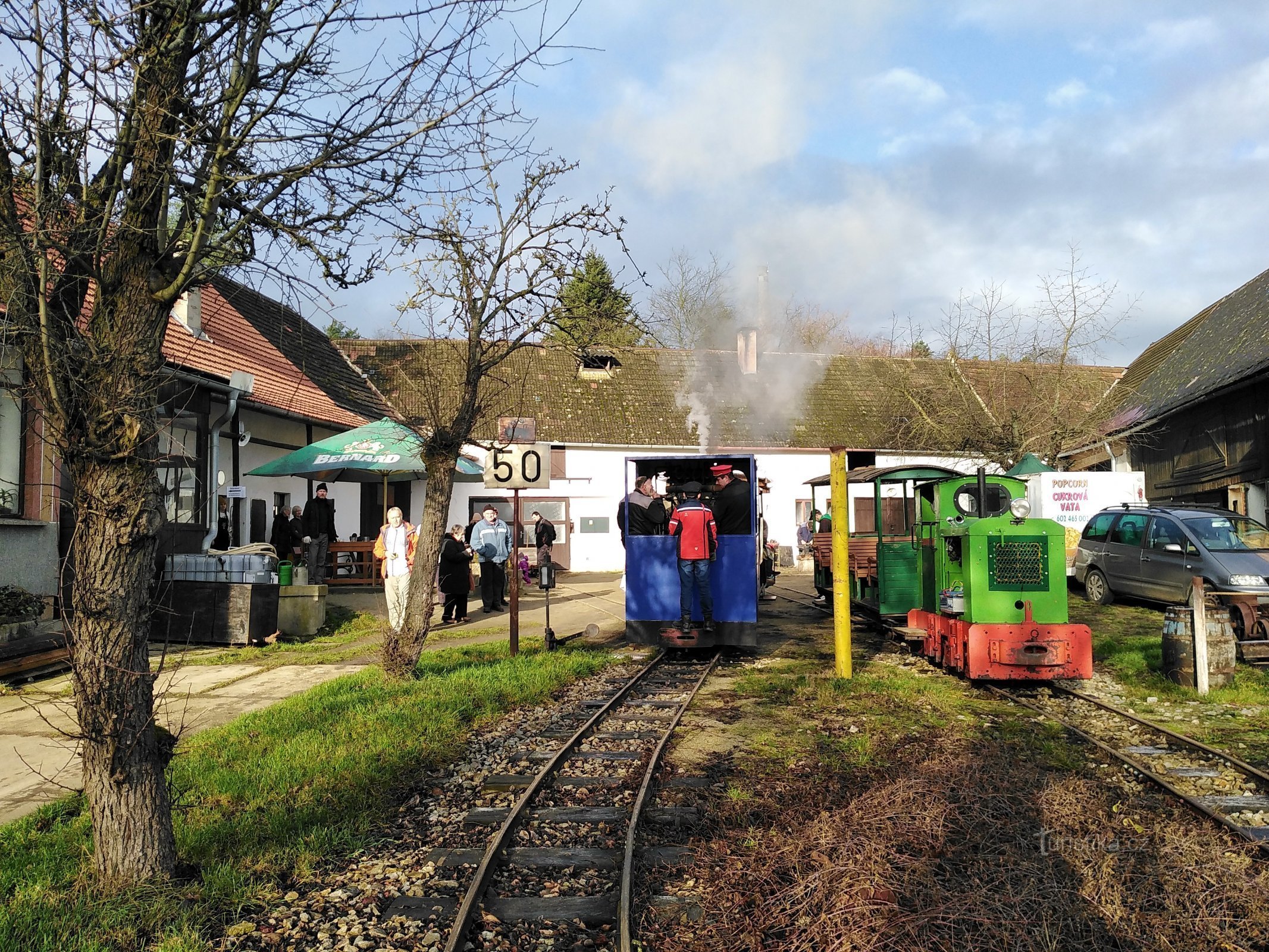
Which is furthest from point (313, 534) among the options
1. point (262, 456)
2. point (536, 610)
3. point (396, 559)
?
point (396, 559)

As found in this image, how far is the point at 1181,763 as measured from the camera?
22.3ft

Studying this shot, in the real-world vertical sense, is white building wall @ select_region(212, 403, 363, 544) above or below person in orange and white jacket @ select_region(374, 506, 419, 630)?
above

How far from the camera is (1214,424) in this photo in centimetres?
2272

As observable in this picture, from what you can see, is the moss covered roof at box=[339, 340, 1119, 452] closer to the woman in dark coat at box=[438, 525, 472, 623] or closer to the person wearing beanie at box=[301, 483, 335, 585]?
the person wearing beanie at box=[301, 483, 335, 585]

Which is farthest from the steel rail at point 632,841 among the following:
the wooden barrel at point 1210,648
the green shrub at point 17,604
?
the green shrub at point 17,604

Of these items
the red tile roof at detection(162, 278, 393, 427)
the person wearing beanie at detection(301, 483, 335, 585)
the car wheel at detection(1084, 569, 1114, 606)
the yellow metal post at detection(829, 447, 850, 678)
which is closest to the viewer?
the yellow metal post at detection(829, 447, 850, 678)

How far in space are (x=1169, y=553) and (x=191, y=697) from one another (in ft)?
44.2

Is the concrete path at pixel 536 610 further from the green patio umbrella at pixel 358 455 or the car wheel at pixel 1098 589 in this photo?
the car wheel at pixel 1098 589

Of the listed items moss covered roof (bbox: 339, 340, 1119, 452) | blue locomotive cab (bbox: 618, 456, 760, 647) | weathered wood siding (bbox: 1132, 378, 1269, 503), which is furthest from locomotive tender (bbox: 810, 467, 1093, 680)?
moss covered roof (bbox: 339, 340, 1119, 452)

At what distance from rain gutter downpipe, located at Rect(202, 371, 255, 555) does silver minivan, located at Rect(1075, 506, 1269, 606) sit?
1517cm

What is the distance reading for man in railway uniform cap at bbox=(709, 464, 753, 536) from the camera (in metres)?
11.7

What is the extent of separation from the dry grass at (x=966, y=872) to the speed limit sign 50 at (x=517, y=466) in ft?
18.8

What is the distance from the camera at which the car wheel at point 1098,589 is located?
53.5ft

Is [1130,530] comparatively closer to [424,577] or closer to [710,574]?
[710,574]
